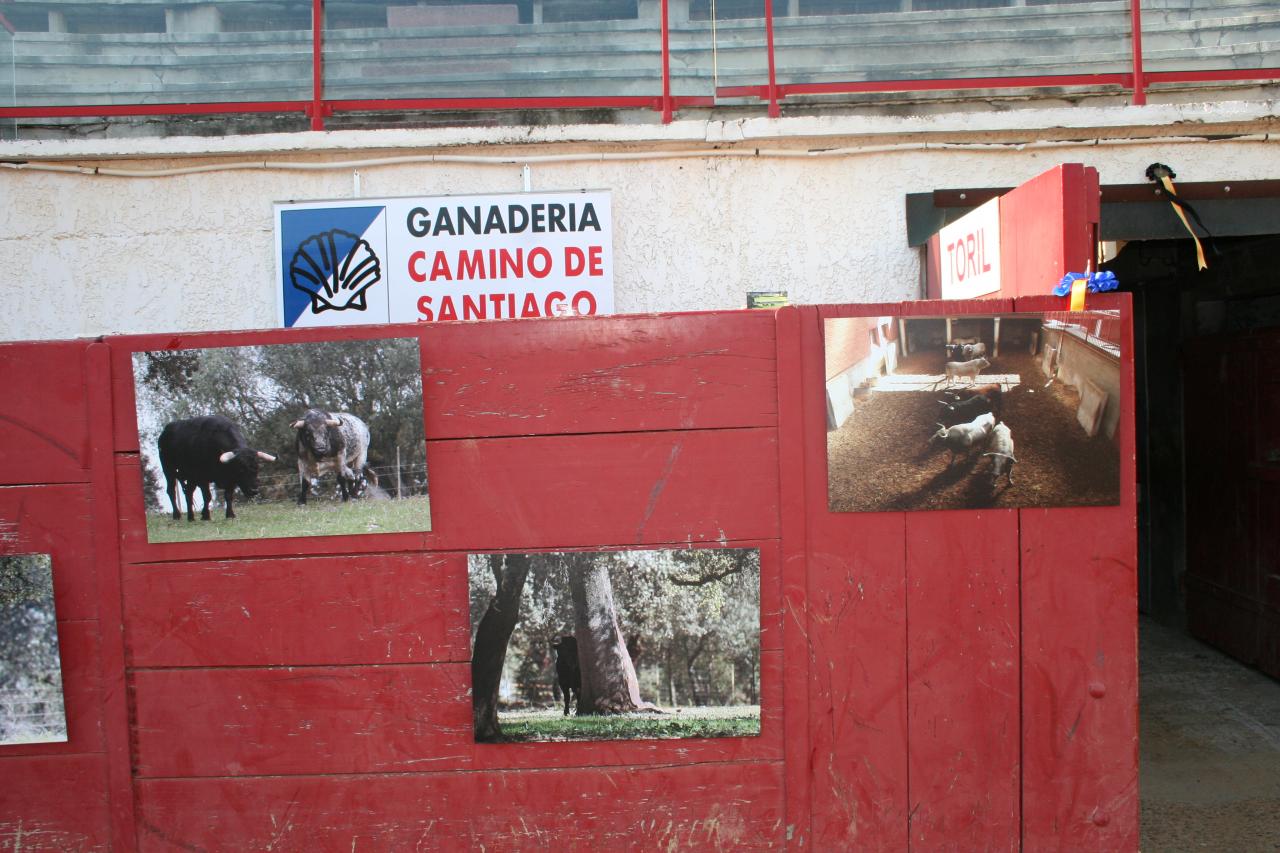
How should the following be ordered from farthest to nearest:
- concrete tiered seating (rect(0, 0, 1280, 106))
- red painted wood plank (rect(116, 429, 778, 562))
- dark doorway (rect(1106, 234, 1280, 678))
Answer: dark doorway (rect(1106, 234, 1280, 678)) < concrete tiered seating (rect(0, 0, 1280, 106)) < red painted wood plank (rect(116, 429, 778, 562))

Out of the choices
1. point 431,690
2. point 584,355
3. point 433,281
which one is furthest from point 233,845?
point 433,281

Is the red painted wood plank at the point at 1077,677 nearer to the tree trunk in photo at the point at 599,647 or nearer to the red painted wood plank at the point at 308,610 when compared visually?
the red painted wood plank at the point at 308,610

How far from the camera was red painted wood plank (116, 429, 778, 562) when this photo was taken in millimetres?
3152

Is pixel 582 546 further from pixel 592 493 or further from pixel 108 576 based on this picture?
pixel 108 576

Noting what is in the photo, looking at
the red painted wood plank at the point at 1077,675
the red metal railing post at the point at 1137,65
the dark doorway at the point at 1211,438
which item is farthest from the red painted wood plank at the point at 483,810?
the dark doorway at the point at 1211,438

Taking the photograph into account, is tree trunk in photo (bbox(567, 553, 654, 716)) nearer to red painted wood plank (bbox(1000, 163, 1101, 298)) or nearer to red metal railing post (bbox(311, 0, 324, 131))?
red painted wood plank (bbox(1000, 163, 1101, 298))

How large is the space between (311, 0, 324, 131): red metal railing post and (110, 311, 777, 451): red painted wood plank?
182 centimetres

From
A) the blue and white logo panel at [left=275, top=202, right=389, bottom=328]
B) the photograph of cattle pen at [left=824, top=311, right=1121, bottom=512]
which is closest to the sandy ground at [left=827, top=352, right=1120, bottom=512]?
the photograph of cattle pen at [left=824, top=311, right=1121, bottom=512]

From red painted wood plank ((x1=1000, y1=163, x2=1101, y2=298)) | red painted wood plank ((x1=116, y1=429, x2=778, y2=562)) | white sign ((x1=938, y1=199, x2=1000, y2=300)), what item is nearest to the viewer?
red painted wood plank ((x1=1000, y1=163, x2=1101, y2=298))

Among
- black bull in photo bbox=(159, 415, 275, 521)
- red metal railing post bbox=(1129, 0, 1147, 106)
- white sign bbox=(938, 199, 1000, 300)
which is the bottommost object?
black bull in photo bbox=(159, 415, 275, 521)

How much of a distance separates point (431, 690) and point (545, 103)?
2.85 m

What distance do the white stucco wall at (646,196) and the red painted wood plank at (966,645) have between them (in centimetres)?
166

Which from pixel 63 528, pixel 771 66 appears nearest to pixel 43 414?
pixel 63 528

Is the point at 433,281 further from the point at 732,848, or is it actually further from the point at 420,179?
the point at 732,848
